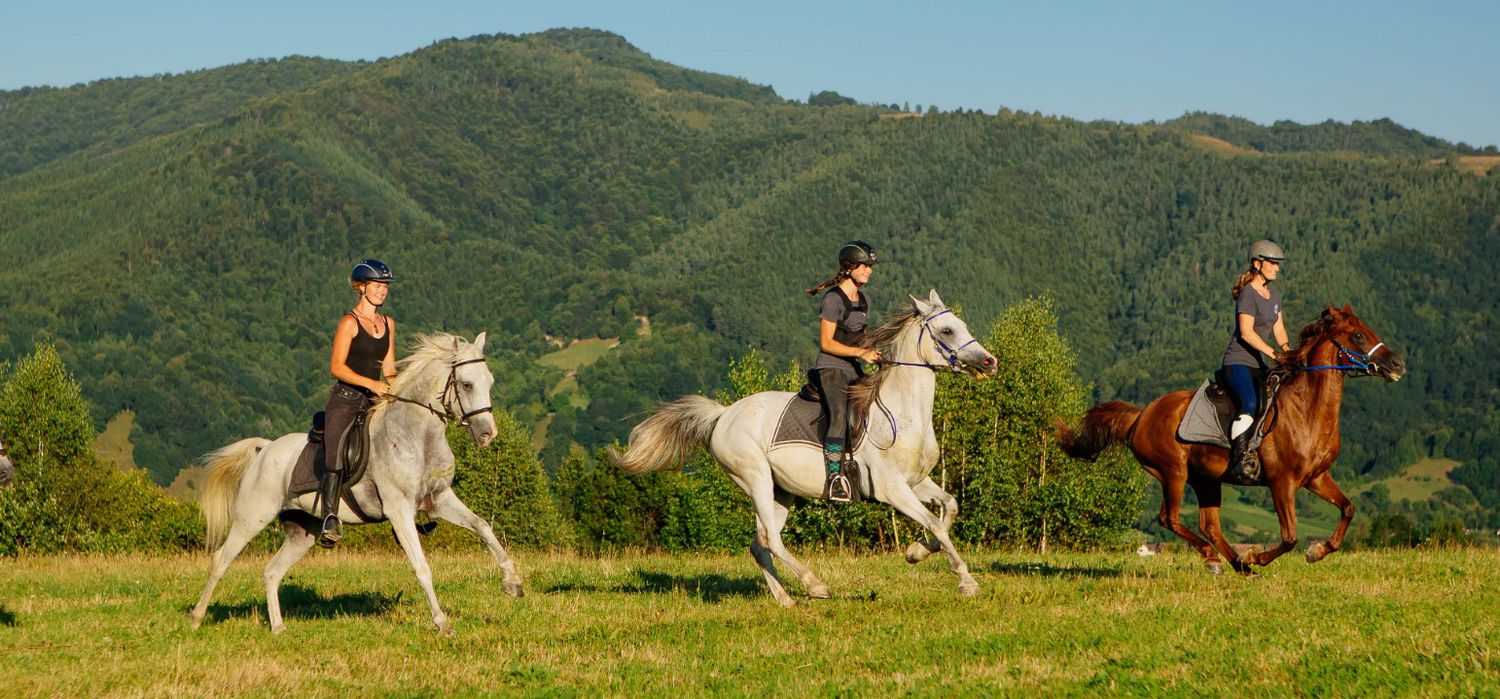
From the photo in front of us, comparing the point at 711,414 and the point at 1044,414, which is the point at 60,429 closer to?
the point at 1044,414

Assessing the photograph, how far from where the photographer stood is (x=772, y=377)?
237ft

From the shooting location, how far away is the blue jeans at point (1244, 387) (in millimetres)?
16391

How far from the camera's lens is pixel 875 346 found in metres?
15.9

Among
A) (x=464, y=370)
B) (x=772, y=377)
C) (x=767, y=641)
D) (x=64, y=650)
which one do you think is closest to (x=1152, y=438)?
(x=767, y=641)

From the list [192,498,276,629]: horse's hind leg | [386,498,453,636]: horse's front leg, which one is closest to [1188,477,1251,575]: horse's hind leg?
[386,498,453,636]: horse's front leg

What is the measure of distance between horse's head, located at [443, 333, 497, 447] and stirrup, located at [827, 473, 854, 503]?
12.3 feet

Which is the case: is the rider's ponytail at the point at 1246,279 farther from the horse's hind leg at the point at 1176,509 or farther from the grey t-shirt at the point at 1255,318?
the horse's hind leg at the point at 1176,509

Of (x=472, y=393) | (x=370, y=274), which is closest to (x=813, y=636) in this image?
(x=472, y=393)

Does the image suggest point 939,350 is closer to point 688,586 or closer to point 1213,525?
point 1213,525

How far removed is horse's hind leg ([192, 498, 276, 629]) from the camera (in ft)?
49.6

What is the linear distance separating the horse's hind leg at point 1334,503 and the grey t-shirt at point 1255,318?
4.88ft

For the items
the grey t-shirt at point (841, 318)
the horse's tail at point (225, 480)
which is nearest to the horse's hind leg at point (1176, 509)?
the grey t-shirt at point (841, 318)

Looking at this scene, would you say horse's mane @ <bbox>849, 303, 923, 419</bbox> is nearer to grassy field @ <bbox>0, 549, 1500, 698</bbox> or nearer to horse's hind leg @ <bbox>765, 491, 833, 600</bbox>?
horse's hind leg @ <bbox>765, 491, 833, 600</bbox>

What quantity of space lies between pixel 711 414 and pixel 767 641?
4.37m
